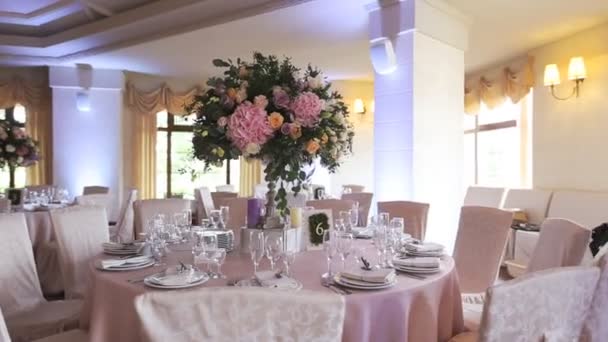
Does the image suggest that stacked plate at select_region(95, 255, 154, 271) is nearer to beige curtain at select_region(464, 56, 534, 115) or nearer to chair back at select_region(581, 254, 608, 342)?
chair back at select_region(581, 254, 608, 342)

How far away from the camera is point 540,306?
133 cm

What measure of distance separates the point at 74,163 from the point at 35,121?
3.09 feet

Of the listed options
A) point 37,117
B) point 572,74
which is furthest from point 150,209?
point 37,117

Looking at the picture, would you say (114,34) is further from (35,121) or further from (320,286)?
(320,286)

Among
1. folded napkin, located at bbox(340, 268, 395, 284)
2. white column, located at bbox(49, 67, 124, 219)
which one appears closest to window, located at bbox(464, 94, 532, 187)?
folded napkin, located at bbox(340, 268, 395, 284)

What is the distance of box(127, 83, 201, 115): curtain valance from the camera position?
755 cm

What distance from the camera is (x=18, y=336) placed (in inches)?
84.9

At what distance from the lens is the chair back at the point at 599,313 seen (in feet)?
5.27

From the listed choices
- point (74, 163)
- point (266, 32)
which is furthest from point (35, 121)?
point (266, 32)

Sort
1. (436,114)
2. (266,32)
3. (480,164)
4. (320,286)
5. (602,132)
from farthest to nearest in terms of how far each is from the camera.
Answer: (480,164), (266,32), (602,132), (436,114), (320,286)

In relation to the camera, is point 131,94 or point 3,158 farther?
point 131,94

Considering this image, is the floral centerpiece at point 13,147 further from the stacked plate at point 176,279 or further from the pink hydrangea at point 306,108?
the pink hydrangea at point 306,108

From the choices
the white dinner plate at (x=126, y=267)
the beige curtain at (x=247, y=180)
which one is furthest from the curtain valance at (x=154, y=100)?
the white dinner plate at (x=126, y=267)

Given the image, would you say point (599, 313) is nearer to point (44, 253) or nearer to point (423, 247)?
point (423, 247)
